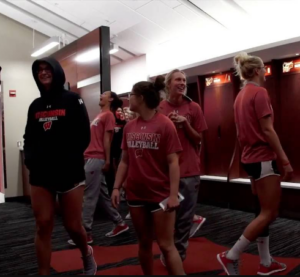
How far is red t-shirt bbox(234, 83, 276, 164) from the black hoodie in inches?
40.9

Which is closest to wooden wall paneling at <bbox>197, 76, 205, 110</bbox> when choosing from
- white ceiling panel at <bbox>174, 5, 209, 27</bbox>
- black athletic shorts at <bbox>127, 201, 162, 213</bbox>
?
white ceiling panel at <bbox>174, 5, 209, 27</bbox>

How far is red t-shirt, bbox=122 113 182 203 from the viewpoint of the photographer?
181cm

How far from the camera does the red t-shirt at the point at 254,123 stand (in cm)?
222

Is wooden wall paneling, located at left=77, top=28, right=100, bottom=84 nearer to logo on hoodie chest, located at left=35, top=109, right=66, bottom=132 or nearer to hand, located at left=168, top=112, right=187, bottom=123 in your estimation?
hand, located at left=168, top=112, right=187, bottom=123

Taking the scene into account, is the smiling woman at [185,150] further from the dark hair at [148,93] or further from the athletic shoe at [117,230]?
the athletic shoe at [117,230]

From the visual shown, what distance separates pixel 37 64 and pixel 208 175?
14.3ft

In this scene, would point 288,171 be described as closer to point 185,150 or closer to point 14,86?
point 185,150

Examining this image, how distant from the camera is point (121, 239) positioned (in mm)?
3549

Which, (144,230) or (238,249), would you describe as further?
(238,249)

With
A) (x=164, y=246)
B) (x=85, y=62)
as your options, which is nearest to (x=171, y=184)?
(x=164, y=246)

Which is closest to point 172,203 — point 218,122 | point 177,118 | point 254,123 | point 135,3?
point 177,118

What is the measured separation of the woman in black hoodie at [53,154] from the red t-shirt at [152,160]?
384mm

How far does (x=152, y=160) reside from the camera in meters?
1.84

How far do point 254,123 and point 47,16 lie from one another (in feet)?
17.5
